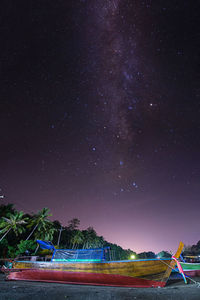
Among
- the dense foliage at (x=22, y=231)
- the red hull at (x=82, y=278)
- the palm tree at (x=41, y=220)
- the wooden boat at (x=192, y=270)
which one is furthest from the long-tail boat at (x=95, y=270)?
the palm tree at (x=41, y=220)

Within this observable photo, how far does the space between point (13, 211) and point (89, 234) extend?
46.7m

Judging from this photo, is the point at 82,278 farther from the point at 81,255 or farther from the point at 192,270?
the point at 192,270

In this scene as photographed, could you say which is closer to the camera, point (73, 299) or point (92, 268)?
point (73, 299)

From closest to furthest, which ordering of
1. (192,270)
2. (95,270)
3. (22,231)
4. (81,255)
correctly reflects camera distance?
1. (95,270)
2. (81,255)
3. (192,270)
4. (22,231)

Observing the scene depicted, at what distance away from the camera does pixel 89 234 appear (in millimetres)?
80688

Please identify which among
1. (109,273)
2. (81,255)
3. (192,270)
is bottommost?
(109,273)

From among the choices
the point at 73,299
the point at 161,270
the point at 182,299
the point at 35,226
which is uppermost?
the point at 35,226

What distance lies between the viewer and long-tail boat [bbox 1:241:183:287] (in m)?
12.6

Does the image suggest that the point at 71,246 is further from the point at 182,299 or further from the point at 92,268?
the point at 182,299

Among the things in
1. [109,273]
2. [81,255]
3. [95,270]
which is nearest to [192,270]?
[109,273]

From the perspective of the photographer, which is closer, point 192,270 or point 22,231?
point 192,270

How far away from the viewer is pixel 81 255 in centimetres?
1545

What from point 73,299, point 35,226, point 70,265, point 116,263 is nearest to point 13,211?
point 35,226

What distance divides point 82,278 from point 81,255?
6.04 feet
